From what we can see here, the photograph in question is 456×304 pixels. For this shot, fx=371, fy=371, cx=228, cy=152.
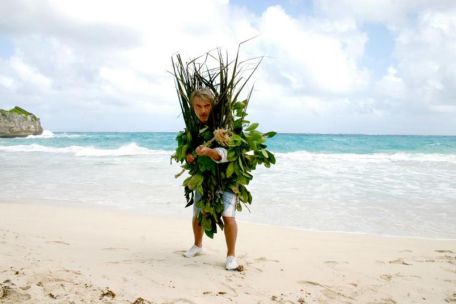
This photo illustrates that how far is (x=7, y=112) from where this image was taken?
4025cm

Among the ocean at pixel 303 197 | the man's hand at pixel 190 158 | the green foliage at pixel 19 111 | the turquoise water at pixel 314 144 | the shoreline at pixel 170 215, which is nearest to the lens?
the man's hand at pixel 190 158

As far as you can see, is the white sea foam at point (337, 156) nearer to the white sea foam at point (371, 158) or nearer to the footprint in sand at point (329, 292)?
the white sea foam at point (371, 158)

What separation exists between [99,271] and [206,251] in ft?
4.25

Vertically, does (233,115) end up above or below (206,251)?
above

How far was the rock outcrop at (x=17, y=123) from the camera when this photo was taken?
39.8 meters

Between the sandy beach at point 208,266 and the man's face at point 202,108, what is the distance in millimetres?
1409

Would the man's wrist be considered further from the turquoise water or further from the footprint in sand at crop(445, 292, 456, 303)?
the turquoise water

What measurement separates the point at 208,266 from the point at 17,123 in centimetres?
4436

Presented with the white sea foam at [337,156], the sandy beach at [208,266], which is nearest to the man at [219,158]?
the sandy beach at [208,266]

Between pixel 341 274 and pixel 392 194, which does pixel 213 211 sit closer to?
pixel 341 274

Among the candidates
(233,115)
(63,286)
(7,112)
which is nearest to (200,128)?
(233,115)

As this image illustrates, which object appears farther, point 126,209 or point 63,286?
point 126,209

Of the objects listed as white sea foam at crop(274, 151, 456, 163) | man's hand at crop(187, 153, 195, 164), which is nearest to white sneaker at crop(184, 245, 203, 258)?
man's hand at crop(187, 153, 195, 164)

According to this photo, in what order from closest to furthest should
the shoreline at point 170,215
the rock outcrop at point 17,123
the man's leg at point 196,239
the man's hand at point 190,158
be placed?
the man's hand at point 190,158
the man's leg at point 196,239
the shoreline at point 170,215
the rock outcrop at point 17,123
